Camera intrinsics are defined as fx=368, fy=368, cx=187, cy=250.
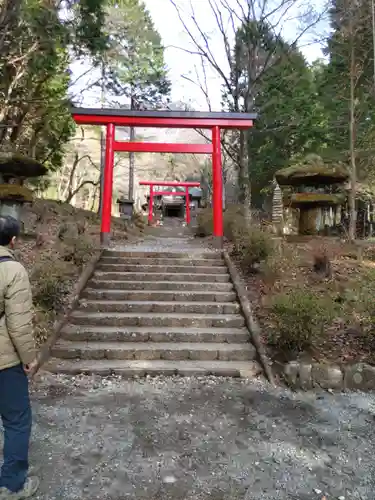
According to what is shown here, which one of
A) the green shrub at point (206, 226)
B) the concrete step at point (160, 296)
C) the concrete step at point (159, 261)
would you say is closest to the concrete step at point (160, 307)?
the concrete step at point (160, 296)

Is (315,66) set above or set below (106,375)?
Result: above

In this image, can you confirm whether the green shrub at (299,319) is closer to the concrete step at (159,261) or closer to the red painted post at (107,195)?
the concrete step at (159,261)

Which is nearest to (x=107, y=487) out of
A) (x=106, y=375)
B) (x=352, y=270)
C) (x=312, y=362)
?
(x=106, y=375)

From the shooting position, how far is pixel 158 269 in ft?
21.8

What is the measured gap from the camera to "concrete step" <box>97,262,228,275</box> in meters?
6.62

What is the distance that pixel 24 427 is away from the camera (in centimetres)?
216

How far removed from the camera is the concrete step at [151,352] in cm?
452

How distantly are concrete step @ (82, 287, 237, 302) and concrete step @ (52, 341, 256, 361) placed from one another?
115cm

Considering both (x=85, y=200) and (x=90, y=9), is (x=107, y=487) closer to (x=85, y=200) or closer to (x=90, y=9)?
(x=90, y=9)

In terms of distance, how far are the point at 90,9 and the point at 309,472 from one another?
774 centimetres

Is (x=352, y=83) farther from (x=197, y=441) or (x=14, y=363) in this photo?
(x=14, y=363)

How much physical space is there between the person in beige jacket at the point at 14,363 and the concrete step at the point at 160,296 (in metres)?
3.60

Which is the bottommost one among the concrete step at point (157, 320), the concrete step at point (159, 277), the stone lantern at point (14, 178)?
the concrete step at point (157, 320)

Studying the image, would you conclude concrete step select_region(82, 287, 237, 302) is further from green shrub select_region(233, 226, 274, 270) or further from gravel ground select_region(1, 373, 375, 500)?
gravel ground select_region(1, 373, 375, 500)
